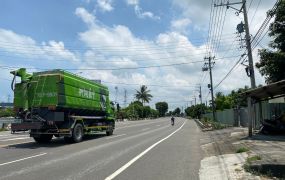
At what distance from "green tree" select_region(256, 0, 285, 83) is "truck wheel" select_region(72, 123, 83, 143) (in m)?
15.1

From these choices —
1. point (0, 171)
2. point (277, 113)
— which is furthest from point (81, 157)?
→ point (277, 113)

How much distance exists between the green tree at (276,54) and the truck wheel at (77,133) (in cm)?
1508

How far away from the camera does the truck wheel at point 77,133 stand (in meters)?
22.9

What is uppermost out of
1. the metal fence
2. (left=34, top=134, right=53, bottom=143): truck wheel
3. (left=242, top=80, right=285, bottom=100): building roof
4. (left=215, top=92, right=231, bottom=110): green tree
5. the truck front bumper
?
(left=215, top=92, right=231, bottom=110): green tree

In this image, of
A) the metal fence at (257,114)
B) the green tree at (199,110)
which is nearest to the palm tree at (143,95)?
the green tree at (199,110)

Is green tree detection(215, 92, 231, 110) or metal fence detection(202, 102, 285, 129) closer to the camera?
metal fence detection(202, 102, 285, 129)

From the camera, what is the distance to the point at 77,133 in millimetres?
23453

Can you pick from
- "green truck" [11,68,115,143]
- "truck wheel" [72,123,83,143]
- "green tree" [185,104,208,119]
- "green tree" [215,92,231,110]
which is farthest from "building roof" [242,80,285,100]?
"green tree" [185,104,208,119]

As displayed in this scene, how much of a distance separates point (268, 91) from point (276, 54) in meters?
6.85

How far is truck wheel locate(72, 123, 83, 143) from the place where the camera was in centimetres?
2286

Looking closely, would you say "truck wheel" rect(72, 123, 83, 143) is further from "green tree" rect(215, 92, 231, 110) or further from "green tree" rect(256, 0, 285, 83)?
"green tree" rect(215, 92, 231, 110)

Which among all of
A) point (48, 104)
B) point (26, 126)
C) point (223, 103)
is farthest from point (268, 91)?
point (223, 103)

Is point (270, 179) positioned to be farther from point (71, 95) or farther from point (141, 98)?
point (141, 98)

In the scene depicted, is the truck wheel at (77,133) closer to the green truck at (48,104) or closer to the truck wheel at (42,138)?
the green truck at (48,104)
